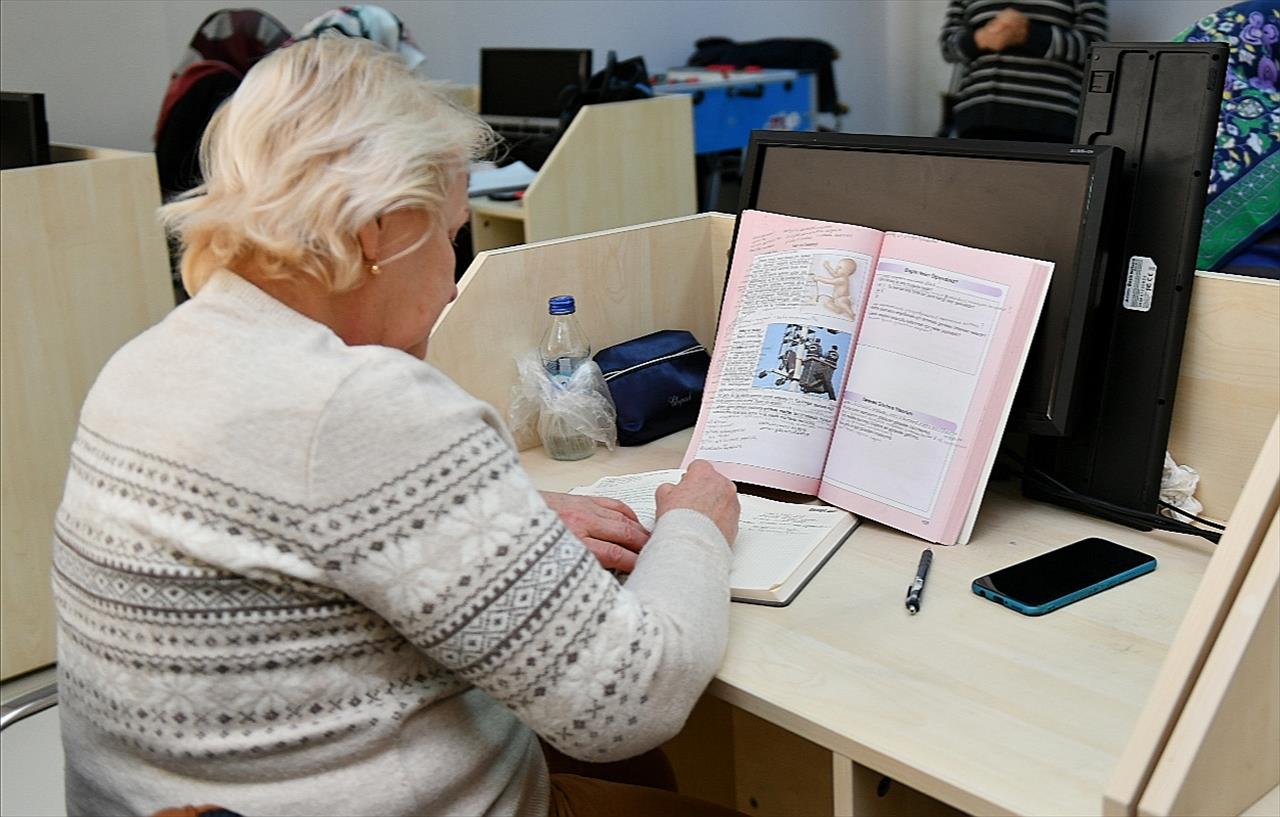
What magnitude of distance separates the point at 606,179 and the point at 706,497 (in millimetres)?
2514

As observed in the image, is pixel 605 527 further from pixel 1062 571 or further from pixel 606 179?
pixel 606 179

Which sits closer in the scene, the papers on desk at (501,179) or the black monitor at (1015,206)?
the black monitor at (1015,206)

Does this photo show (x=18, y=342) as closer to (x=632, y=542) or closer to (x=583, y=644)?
(x=632, y=542)

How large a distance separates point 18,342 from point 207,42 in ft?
5.62

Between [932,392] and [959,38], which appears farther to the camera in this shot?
[959,38]

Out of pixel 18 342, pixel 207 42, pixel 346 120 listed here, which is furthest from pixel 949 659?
Result: pixel 207 42

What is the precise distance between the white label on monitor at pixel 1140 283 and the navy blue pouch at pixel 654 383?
0.54 m

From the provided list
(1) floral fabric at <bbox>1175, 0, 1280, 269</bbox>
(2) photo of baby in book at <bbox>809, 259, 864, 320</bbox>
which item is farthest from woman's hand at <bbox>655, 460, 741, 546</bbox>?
(1) floral fabric at <bbox>1175, 0, 1280, 269</bbox>

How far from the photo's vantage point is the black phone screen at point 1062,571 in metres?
1.13

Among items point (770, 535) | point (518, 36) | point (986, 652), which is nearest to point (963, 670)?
point (986, 652)

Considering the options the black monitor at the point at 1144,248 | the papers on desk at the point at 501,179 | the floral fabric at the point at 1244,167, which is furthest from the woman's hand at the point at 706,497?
the papers on desk at the point at 501,179

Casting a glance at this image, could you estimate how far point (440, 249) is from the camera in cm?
102

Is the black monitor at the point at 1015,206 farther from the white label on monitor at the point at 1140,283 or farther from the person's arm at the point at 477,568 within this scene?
the person's arm at the point at 477,568

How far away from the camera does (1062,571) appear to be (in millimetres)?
1174
